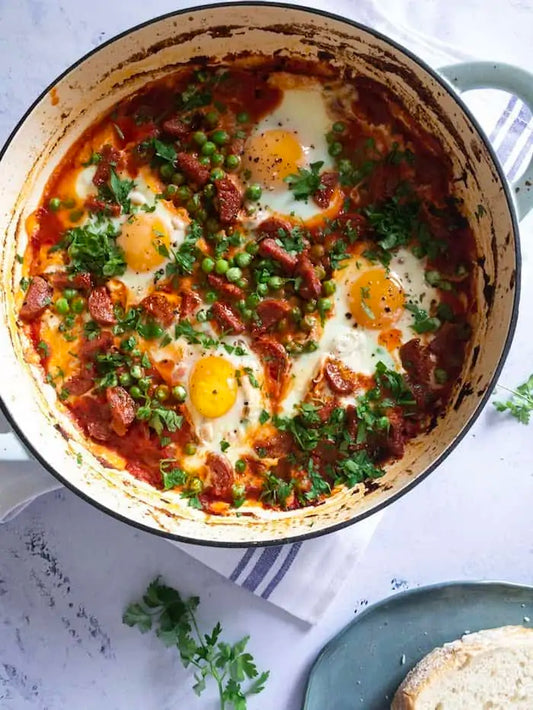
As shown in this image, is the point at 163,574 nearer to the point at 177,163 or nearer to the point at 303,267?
the point at 303,267

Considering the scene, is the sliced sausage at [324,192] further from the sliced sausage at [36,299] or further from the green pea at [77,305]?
the sliced sausage at [36,299]

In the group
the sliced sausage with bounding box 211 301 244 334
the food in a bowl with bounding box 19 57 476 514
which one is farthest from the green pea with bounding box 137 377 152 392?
the sliced sausage with bounding box 211 301 244 334

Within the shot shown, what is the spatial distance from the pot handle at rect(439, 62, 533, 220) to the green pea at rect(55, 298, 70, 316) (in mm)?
1818

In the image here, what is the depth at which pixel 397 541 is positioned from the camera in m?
3.99

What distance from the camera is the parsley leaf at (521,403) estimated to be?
394 centimetres

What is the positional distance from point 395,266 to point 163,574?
1.76m

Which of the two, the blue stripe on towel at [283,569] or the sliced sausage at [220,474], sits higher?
the sliced sausage at [220,474]

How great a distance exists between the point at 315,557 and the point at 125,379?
1163 millimetres

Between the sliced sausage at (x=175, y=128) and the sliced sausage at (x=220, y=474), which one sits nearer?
the sliced sausage at (x=220, y=474)

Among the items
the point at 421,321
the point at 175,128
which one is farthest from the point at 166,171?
the point at 421,321

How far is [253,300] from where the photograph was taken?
3779 mm

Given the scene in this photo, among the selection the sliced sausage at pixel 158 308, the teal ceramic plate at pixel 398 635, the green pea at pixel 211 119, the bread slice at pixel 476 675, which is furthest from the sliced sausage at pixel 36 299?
the bread slice at pixel 476 675

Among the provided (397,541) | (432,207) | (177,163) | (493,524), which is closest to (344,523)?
(397,541)

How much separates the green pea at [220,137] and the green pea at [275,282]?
650 millimetres
